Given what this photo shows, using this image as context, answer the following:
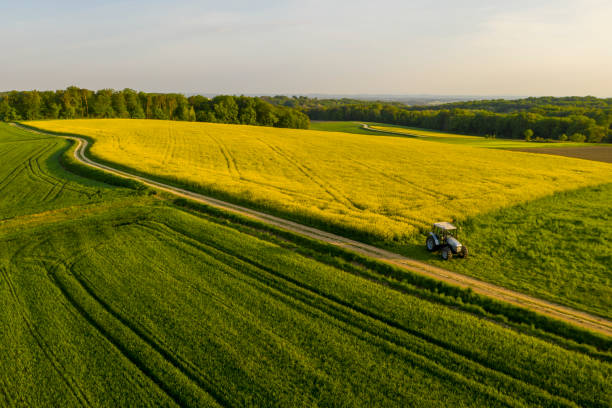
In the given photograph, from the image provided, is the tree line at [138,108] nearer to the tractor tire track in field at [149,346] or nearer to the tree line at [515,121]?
the tree line at [515,121]

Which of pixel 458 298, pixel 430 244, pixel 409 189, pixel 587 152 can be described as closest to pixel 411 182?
pixel 409 189

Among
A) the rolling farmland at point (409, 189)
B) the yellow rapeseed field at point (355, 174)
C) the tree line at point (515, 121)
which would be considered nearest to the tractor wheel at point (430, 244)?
the rolling farmland at point (409, 189)

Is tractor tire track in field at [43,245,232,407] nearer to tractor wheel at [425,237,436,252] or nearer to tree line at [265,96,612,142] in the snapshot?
tractor wheel at [425,237,436,252]

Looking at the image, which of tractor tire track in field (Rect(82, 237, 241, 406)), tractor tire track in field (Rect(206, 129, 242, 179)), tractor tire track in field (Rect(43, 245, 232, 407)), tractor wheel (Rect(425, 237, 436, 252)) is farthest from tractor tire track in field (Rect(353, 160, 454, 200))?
tractor tire track in field (Rect(43, 245, 232, 407))

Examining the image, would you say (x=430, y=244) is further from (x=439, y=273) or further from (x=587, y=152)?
(x=587, y=152)

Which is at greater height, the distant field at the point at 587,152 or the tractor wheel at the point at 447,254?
the distant field at the point at 587,152

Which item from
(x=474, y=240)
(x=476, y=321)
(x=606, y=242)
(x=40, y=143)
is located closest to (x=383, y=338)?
(x=476, y=321)
